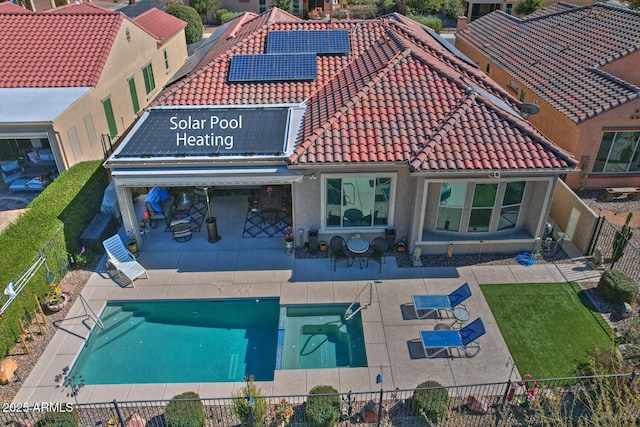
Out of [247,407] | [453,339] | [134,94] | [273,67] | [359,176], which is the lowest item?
[453,339]

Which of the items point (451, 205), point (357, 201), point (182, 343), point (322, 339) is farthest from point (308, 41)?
point (182, 343)

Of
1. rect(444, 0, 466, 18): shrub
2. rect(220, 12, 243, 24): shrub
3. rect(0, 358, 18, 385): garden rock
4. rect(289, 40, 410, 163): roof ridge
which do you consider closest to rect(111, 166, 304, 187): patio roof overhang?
rect(289, 40, 410, 163): roof ridge

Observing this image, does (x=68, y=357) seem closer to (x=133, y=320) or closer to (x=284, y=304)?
→ (x=133, y=320)

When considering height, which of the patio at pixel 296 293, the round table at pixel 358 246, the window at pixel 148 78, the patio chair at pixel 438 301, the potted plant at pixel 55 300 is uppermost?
the window at pixel 148 78

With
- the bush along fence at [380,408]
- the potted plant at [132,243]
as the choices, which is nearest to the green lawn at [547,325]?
the bush along fence at [380,408]

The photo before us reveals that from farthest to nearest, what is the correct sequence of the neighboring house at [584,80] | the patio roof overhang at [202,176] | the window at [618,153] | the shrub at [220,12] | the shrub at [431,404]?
the shrub at [220,12]
the window at [618,153]
the neighboring house at [584,80]
the patio roof overhang at [202,176]
the shrub at [431,404]

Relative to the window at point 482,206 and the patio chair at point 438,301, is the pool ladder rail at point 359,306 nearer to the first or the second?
the patio chair at point 438,301

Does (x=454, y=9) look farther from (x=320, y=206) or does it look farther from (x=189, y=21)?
(x=320, y=206)
